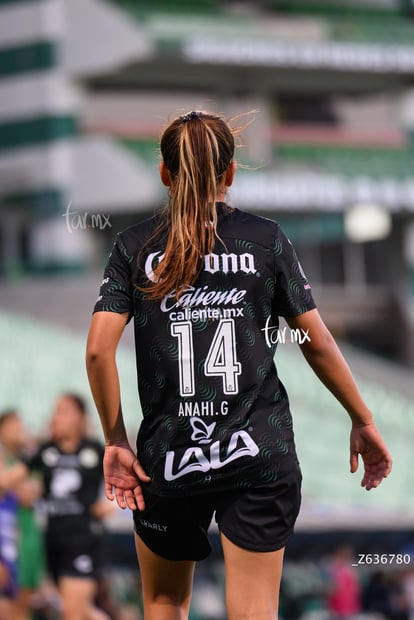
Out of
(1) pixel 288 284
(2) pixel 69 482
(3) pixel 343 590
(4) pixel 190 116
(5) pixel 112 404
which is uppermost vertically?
(4) pixel 190 116

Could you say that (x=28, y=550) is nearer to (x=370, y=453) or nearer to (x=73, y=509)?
(x=73, y=509)

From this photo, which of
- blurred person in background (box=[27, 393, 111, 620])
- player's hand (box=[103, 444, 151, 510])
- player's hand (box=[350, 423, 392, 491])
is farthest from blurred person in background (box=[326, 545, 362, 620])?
player's hand (box=[103, 444, 151, 510])

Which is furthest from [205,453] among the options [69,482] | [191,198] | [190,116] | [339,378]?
[69,482]

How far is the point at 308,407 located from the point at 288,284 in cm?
1741

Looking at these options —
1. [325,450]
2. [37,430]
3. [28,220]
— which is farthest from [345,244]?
[37,430]

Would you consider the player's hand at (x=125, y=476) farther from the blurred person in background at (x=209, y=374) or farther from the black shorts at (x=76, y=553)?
the black shorts at (x=76, y=553)

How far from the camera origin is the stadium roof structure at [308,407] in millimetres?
16281

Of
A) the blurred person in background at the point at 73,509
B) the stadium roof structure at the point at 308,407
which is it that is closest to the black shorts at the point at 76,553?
the blurred person in background at the point at 73,509

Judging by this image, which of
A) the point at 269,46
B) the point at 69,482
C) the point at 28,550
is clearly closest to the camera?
the point at 69,482

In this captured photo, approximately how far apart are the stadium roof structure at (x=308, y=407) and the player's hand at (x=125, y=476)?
28.8ft

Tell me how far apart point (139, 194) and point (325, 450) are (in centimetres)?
1473

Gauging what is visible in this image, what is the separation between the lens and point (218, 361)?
3.50 m

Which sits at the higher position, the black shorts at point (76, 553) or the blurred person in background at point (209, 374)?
the blurred person in background at point (209, 374)

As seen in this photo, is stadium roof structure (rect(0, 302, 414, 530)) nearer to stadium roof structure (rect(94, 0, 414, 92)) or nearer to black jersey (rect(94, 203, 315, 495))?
black jersey (rect(94, 203, 315, 495))
